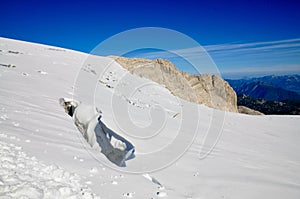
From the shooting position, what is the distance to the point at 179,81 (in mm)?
37000

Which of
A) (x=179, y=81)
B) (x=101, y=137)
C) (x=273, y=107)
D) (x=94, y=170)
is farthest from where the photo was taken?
(x=273, y=107)

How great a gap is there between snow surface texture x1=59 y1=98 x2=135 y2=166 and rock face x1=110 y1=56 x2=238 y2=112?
66.3ft

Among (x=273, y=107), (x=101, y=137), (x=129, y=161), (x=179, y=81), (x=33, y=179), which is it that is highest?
(x=273, y=107)

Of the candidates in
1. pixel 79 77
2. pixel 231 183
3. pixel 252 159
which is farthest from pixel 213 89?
pixel 231 183

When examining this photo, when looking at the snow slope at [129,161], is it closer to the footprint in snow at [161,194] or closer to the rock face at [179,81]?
the footprint in snow at [161,194]

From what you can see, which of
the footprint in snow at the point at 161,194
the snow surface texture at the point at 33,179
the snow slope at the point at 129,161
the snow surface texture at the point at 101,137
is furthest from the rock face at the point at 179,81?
the footprint in snow at the point at 161,194

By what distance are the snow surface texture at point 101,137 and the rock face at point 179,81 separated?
20.2 metres

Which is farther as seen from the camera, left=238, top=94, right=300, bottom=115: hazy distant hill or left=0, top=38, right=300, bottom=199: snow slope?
left=238, top=94, right=300, bottom=115: hazy distant hill

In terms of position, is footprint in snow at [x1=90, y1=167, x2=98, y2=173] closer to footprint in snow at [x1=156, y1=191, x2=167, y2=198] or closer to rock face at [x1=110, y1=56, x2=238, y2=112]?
footprint in snow at [x1=156, y1=191, x2=167, y2=198]

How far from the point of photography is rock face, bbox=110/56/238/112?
3369cm

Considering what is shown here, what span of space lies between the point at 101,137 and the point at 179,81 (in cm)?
3009

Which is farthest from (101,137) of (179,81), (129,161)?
(179,81)

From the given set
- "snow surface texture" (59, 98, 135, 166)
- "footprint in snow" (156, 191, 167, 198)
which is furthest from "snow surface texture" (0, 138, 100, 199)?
"snow surface texture" (59, 98, 135, 166)

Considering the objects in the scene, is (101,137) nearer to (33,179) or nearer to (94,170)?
(94,170)
